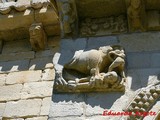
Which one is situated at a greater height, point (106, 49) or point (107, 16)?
point (107, 16)

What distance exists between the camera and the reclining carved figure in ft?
11.6

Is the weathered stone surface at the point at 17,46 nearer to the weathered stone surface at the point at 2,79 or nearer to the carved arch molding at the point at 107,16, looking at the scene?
the weathered stone surface at the point at 2,79

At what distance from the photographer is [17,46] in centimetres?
617

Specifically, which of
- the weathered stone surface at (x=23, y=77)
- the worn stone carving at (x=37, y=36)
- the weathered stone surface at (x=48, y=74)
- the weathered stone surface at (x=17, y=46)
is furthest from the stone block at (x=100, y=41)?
the weathered stone surface at (x=17, y=46)

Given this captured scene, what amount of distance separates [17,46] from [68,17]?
2244 mm

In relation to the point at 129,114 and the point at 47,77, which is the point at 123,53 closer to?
the point at 129,114

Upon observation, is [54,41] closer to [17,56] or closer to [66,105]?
[17,56]

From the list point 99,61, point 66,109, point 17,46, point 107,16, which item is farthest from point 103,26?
point 17,46

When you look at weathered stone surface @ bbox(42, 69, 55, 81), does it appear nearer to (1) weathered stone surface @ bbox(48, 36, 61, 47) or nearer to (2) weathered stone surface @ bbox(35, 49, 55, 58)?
(2) weathered stone surface @ bbox(35, 49, 55, 58)

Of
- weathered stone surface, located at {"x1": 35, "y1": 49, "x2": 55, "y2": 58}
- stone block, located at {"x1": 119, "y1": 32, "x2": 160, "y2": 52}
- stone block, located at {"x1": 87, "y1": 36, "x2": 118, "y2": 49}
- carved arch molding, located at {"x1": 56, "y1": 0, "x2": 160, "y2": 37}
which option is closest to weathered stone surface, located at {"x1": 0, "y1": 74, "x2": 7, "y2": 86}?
weathered stone surface, located at {"x1": 35, "y1": 49, "x2": 55, "y2": 58}

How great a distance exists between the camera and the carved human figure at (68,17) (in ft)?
13.4

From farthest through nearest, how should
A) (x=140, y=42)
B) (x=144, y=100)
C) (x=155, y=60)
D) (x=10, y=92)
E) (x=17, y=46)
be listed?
(x=17, y=46), (x=10, y=92), (x=140, y=42), (x=155, y=60), (x=144, y=100)

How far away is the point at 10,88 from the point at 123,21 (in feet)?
7.43

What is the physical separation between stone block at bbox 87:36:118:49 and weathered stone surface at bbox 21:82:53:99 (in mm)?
1706
